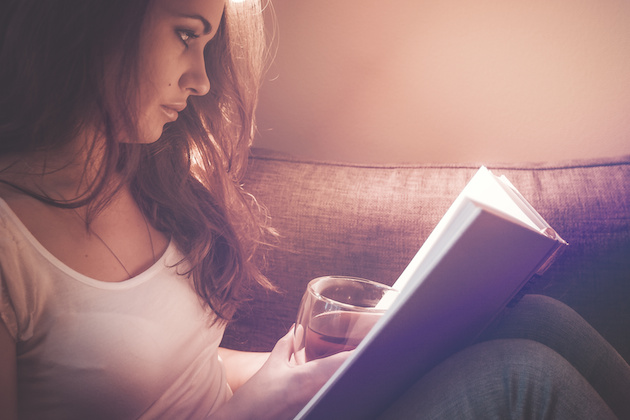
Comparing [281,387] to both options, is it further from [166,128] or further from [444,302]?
[166,128]

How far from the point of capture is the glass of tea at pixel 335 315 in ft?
1.60

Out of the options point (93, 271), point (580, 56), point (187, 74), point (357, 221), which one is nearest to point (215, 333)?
point (93, 271)

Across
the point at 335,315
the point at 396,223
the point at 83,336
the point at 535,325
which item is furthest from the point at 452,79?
the point at 83,336

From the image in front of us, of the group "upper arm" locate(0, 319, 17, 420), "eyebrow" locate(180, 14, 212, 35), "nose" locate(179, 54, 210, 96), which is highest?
"eyebrow" locate(180, 14, 212, 35)

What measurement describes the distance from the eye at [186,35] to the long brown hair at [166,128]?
0.07m

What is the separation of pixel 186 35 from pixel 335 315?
0.47m

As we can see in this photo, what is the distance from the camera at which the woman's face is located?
0.58 metres

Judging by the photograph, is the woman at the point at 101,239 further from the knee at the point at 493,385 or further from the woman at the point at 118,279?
the knee at the point at 493,385

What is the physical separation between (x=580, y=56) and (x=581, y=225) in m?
0.44

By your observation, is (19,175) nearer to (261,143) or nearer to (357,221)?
(357,221)

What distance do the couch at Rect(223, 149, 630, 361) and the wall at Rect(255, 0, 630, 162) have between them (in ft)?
0.72

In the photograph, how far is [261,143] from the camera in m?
1.27

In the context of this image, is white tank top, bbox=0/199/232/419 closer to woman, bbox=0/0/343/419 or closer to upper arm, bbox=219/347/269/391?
woman, bbox=0/0/343/419

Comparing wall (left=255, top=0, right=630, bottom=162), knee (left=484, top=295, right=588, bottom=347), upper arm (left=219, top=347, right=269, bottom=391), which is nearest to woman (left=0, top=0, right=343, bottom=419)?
upper arm (left=219, top=347, right=269, bottom=391)
